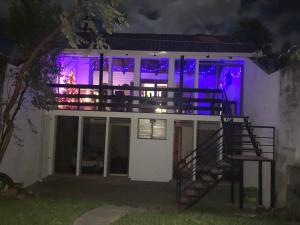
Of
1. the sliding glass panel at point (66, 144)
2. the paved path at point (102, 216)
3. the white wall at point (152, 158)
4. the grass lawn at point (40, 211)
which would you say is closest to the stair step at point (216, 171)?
the paved path at point (102, 216)

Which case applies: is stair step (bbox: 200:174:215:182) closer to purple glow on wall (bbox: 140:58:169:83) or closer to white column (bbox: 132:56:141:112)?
white column (bbox: 132:56:141:112)

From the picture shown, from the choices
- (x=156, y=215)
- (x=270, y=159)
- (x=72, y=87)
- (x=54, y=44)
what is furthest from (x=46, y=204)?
(x=72, y=87)

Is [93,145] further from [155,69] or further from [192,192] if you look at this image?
[192,192]

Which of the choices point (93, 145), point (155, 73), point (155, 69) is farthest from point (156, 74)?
point (93, 145)

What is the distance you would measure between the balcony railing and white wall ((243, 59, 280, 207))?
3.43 ft

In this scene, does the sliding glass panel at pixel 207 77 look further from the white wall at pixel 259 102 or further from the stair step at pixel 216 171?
the stair step at pixel 216 171

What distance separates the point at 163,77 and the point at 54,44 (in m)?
7.57

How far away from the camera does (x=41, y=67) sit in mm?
11844

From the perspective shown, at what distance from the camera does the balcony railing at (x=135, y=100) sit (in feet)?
53.1

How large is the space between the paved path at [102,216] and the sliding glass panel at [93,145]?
7222 millimetres

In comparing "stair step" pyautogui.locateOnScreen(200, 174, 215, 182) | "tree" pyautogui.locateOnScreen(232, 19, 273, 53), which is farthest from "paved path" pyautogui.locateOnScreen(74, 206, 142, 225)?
"tree" pyautogui.locateOnScreen(232, 19, 273, 53)

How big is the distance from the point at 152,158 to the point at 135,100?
2691mm

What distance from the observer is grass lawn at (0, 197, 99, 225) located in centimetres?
764

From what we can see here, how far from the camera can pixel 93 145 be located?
16.9 meters
